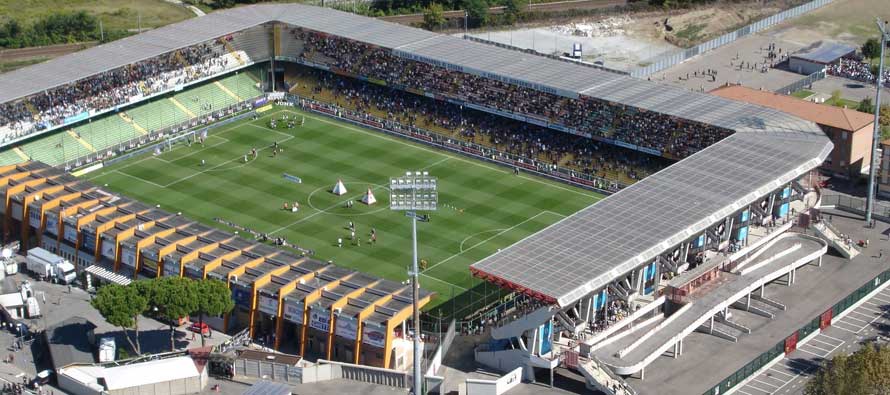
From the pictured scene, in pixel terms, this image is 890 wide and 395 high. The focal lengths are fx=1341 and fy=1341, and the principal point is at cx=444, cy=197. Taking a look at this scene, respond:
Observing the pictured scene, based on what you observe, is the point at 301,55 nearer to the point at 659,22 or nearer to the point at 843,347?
the point at 659,22

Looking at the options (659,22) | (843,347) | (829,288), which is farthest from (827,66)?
(843,347)

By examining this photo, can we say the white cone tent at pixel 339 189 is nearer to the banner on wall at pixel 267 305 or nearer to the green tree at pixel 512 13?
the banner on wall at pixel 267 305

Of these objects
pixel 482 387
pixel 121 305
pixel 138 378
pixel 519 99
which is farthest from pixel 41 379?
pixel 519 99

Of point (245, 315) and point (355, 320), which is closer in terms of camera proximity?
point (355, 320)

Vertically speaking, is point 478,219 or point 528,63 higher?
point 528,63

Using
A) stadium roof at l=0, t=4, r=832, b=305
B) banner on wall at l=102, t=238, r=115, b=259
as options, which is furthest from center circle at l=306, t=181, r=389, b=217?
banner on wall at l=102, t=238, r=115, b=259

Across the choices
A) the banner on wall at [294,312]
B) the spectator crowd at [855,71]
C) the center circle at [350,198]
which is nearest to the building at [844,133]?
the spectator crowd at [855,71]

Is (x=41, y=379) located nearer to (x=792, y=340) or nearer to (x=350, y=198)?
(x=350, y=198)
